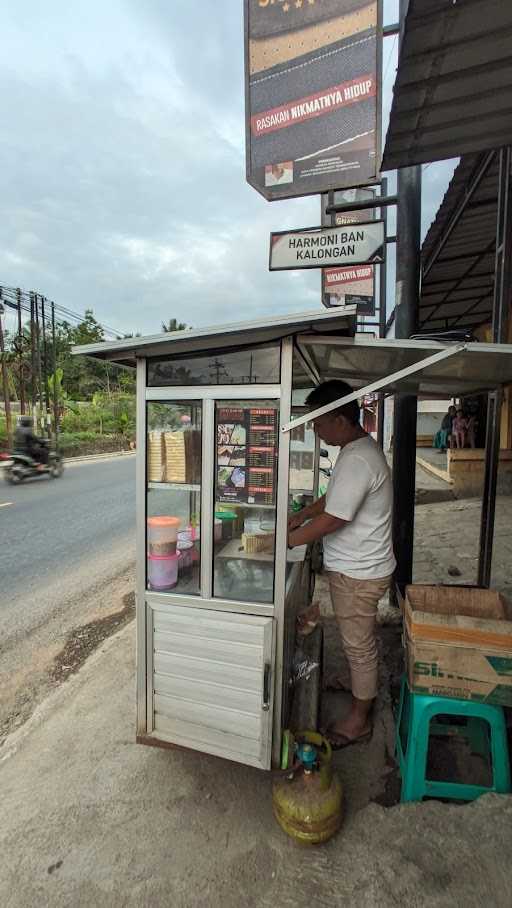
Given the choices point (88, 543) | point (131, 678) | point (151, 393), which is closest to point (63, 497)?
point (88, 543)

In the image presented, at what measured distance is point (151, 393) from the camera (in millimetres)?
2334

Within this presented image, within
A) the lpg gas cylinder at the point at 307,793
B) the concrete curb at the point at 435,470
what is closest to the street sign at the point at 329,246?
the lpg gas cylinder at the point at 307,793

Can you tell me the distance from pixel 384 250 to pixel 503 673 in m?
2.48

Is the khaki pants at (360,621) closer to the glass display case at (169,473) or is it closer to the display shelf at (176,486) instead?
the glass display case at (169,473)

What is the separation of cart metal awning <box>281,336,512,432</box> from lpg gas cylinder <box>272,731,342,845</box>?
4.70 feet

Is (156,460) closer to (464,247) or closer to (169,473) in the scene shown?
(169,473)

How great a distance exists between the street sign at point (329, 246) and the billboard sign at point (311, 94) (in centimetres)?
56

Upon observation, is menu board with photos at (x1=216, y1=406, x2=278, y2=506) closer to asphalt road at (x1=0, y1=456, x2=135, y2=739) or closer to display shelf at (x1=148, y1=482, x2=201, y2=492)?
display shelf at (x1=148, y1=482, x2=201, y2=492)

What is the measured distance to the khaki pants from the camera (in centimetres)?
248

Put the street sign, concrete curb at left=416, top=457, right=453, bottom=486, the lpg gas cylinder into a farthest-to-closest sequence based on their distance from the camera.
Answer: concrete curb at left=416, top=457, right=453, bottom=486 < the street sign < the lpg gas cylinder

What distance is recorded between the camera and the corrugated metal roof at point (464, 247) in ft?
14.0

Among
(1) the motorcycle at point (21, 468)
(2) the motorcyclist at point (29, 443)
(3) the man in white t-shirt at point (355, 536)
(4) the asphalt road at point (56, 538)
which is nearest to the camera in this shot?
(3) the man in white t-shirt at point (355, 536)

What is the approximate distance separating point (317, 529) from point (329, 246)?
186 cm

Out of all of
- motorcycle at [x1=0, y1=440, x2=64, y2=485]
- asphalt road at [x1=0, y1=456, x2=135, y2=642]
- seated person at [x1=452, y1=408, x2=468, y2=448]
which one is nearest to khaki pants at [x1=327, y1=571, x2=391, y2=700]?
asphalt road at [x1=0, y1=456, x2=135, y2=642]
